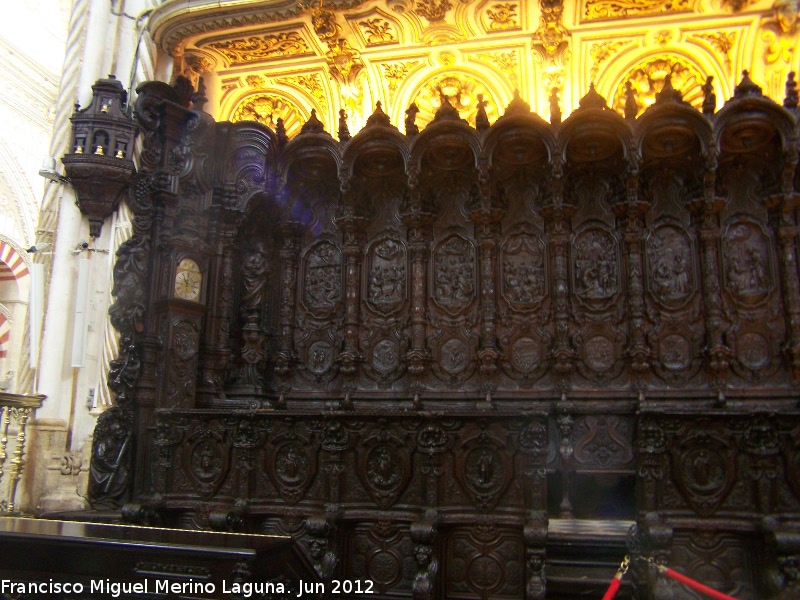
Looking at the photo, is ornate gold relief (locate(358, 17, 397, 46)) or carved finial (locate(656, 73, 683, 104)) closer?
carved finial (locate(656, 73, 683, 104))

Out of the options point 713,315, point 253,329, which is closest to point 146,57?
point 253,329

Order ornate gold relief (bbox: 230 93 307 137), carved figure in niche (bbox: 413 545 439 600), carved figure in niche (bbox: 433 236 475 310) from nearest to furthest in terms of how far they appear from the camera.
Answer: carved figure in niche (bbox: 413 545 439 600) < carved figure in niche (bbox: 433 236 475 310) < ornate gold relief (bbox: 230 93 307 137)

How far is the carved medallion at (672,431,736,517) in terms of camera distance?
5590 millimetres

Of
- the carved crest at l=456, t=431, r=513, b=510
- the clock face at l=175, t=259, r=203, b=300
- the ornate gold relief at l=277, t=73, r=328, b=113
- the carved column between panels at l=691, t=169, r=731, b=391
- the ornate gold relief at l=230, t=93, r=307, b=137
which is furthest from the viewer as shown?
the ornate gold relief at l=230, t=93, r=307, b=137

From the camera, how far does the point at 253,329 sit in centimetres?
826

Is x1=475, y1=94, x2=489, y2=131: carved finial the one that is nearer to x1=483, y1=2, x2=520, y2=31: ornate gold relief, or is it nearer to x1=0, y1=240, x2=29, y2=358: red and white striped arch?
x1=483, y1=2, x2=520, y2=31: ornate gold relief

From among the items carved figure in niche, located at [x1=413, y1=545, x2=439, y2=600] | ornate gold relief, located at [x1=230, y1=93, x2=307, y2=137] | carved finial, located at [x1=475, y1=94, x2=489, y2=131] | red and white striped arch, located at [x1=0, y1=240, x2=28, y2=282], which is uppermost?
ornate gold relief, located at [x1=230, y1=93, x2=307, y2=137]

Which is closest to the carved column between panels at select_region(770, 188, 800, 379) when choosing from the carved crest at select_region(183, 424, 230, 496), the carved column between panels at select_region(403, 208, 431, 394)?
the carved column between panels at select_region(403, 208, 431, 394)

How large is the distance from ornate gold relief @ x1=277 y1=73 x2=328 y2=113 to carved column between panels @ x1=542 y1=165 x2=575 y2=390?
3597 mm

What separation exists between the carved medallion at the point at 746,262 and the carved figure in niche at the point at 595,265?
1258 mm

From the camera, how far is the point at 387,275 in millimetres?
8562

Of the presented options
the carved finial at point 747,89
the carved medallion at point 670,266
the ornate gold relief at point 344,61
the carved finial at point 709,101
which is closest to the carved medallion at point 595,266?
the carved medallion at point 670,266

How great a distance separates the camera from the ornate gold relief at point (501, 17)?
817 centimetres

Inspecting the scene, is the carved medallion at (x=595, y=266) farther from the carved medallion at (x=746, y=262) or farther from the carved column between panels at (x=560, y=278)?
the carved medallion at (x=746, y=262)
